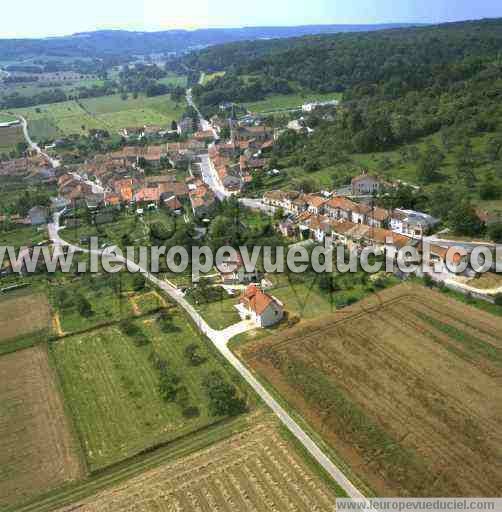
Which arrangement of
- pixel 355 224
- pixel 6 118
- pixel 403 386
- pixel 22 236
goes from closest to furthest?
pixel 403 386 → pixel 355 224 → pixel 22 236 → pixel 6 118

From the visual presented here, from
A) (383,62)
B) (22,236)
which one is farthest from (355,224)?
(383,62)

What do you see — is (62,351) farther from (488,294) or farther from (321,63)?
(321,63)

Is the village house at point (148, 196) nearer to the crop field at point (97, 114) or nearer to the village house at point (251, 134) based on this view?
the village house at point (251, 134)

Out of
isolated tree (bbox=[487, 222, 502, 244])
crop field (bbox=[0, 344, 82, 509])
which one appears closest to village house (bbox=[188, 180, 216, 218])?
crop field (bbox=[0, 344, 82, 509])

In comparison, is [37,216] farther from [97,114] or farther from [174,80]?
[174,80]

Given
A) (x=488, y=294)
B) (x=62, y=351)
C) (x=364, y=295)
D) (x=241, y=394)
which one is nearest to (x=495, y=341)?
(x=488, y=294)

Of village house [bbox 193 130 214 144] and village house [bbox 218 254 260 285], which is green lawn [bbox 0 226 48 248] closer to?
village house [bbox 218 254 260 285]
